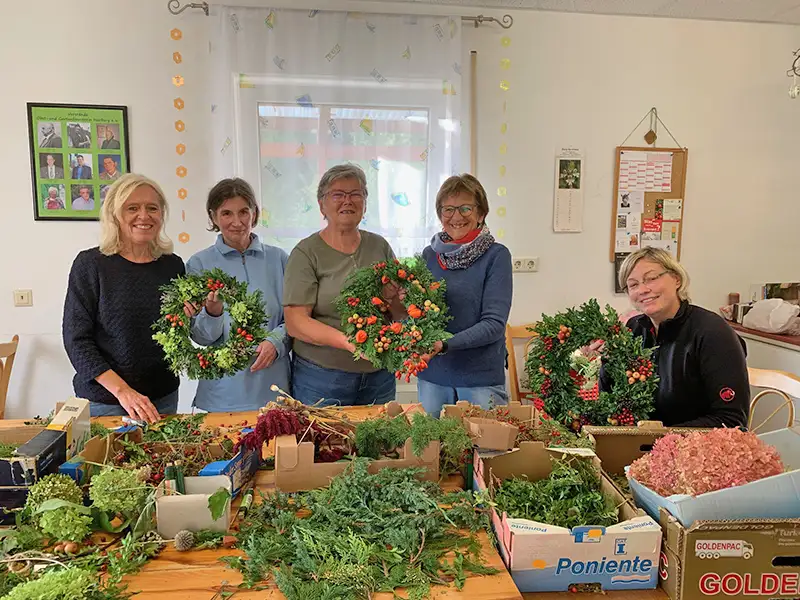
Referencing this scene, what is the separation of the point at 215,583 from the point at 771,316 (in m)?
3.88

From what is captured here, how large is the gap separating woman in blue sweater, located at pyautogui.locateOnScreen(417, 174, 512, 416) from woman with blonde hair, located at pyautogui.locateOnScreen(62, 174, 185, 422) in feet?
3.82

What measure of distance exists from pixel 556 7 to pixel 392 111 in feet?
4.22

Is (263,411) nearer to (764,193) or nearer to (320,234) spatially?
(320,234)

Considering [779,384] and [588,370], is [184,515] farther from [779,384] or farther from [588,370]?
[779,384]

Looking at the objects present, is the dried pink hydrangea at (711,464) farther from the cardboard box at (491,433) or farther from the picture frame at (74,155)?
the picture frame at (74,155)

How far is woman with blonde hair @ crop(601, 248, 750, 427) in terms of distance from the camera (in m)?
1.88

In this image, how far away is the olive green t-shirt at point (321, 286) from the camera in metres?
2.25

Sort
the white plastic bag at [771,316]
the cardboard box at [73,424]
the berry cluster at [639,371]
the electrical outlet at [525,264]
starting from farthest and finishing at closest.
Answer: the electrical outlet at [525,264], the white plastic bag at [771,316], the berry cluster at [639,371], the cardboard box at [73,424]

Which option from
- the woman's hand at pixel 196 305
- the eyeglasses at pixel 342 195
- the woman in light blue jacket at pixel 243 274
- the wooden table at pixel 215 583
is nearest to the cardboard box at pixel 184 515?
the wooden table at pixel 215 583

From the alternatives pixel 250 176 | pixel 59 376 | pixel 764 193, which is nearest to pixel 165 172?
pixel 250 176

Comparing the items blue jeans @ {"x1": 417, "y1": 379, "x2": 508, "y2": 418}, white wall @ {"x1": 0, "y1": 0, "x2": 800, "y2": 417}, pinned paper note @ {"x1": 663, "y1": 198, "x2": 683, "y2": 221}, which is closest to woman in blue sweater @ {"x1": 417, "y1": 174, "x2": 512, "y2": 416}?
blue jeans @ {"x1": 417, "y1": 379, "x2": 508, "y2": 418}

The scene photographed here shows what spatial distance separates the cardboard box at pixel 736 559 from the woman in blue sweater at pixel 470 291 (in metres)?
1.22

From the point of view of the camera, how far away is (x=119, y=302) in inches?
84.4

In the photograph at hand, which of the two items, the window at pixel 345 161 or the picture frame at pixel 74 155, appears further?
the window at pixel 345 161
